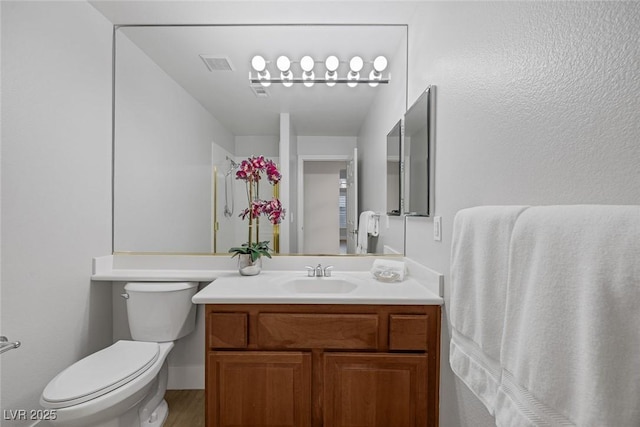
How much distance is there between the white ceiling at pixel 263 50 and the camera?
189 cm

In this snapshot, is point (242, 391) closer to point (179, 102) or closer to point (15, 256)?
point (15, 256)

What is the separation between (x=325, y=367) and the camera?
1439 mm

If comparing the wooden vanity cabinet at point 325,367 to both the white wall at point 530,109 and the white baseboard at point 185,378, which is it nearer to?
the white wall at point 530,109

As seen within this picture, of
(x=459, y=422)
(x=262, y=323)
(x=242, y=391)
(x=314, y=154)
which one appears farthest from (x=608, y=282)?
(x=314, y=154)

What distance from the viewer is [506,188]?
92cm

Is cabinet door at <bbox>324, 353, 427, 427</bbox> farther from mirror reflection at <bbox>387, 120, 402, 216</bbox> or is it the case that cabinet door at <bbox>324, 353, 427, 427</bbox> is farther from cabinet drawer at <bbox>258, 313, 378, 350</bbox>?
mirror reflection at <bbox>387, 120, 402, 216</bbox>

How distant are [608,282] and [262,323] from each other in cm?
130

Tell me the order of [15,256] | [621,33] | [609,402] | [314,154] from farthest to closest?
1. [314,154]
2. [15,256]
3. [621,33]
4. [609,402]

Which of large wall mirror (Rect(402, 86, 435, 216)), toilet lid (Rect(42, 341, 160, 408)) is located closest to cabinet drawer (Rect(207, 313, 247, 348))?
toilet lid (Rect(42, 341, 160, 408))

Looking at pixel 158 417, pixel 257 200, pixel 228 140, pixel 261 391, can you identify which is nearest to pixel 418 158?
pixel 257 200

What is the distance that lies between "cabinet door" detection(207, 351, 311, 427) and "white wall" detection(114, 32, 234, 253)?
91 cm

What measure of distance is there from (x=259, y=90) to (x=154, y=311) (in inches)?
63.3

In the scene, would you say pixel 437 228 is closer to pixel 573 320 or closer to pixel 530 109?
pixel 530 109

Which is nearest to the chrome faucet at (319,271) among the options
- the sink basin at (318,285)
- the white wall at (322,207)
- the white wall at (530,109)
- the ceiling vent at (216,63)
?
the sink basin at (318,285)
